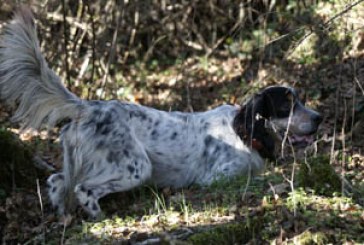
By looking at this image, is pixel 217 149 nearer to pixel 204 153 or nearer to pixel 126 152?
pixel 204 153

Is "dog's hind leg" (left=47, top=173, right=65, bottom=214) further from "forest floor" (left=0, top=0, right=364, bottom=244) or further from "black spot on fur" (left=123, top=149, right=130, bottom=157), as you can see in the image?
"black spot on fur" (left=123, top=149, right=130, bottom=157)

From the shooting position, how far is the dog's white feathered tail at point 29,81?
19.9ft

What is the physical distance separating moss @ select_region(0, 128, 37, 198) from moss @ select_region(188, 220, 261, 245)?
2887 millimetres

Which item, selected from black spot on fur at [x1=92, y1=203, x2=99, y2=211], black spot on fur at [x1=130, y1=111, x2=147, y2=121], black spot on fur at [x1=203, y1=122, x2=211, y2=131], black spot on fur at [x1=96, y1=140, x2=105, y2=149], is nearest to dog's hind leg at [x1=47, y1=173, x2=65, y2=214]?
black spot on fur at [x1=92, y1=203, x2=99, y2=211]

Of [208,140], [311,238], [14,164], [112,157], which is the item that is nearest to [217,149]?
[208,140]

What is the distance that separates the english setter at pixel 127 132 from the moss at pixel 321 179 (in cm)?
43

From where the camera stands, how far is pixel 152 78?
13.1 metres

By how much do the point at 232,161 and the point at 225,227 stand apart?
246 centimetres

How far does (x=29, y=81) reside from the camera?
246 inches

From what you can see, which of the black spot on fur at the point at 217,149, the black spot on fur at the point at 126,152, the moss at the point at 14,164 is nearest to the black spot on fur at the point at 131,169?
the black spot on fur at the point at 126,152

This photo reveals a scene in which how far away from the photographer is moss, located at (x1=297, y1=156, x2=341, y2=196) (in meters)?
5.29

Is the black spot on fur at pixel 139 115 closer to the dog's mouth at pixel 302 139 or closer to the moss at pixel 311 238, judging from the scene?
the dog's mouth at pixel 302 139

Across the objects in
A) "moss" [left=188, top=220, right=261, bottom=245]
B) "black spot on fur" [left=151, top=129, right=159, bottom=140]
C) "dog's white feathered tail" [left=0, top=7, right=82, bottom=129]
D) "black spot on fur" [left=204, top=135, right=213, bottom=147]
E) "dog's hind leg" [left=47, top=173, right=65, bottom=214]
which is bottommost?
"moss" [left=188, top=220, right=261, bottom=245]

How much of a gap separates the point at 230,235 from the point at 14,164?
3216mm
